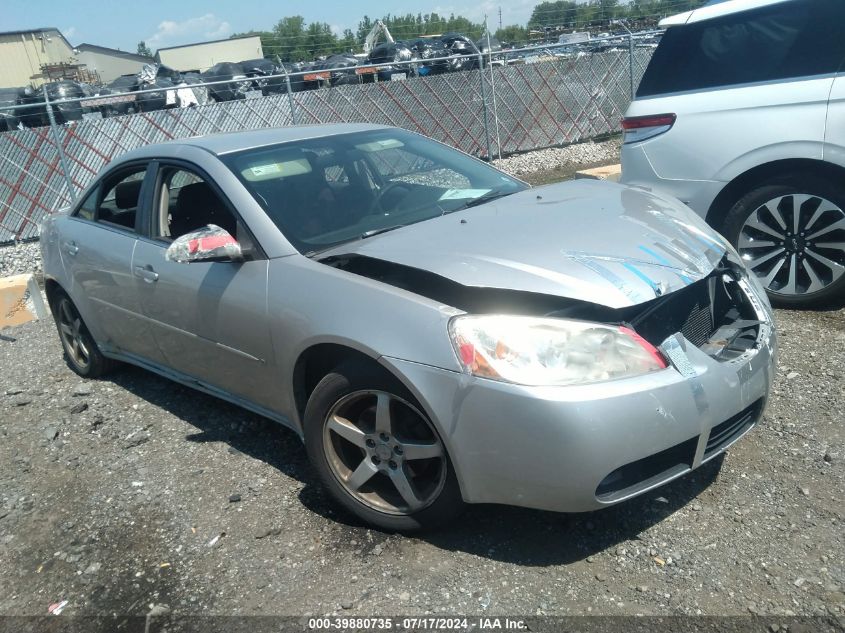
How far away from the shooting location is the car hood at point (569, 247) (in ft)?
9.05

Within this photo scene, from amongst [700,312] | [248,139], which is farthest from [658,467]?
Answer: [248,139]

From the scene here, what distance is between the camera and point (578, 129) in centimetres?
1656

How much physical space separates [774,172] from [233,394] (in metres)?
3.61

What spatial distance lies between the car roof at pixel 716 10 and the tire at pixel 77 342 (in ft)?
14.5

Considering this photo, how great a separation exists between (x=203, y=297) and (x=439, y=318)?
1448 mm

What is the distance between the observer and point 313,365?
3264 millimetres

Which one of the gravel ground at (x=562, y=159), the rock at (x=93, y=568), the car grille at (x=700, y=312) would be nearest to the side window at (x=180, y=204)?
the rock at (x=93, y=568)

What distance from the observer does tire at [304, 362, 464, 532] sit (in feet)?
9.35

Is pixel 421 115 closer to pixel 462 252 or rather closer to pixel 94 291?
pixel 94 291

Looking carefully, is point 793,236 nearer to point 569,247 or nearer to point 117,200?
point 569,247

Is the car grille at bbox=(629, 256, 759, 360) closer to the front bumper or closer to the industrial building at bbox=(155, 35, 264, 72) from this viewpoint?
the front bumper

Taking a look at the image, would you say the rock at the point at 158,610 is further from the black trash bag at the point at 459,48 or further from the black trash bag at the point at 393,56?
the black trash bag at the point at 393,56

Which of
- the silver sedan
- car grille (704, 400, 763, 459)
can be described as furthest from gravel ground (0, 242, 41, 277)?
car grille (704, 400, 763, 459)

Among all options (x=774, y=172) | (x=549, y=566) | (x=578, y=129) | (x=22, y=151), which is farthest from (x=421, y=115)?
(x=549, y=566)
